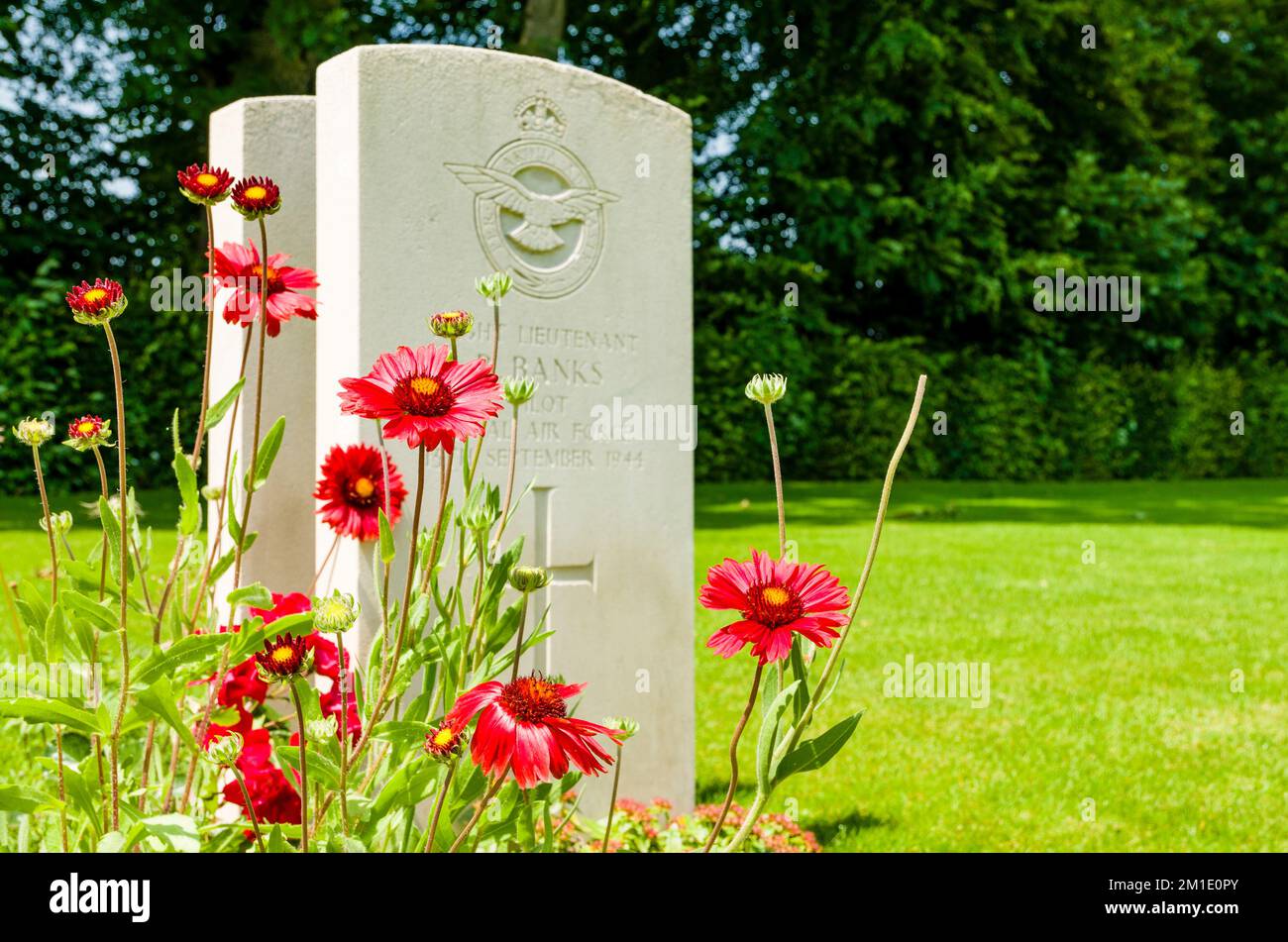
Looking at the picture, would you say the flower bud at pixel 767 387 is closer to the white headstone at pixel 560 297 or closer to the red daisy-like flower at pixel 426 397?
the red daisy-like flower at pixel 426 397

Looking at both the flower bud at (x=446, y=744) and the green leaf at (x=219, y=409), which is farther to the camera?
the green leaf at (x=219, y=409)

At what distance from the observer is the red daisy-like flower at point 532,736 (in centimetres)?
109

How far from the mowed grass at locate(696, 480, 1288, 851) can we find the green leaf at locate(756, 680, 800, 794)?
210 cm

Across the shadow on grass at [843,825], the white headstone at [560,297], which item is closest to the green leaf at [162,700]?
the white headstone at [560,297]

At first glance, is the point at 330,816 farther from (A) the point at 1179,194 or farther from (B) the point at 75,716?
(A) the point at 1179,194

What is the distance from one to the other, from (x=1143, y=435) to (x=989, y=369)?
2.78 metres

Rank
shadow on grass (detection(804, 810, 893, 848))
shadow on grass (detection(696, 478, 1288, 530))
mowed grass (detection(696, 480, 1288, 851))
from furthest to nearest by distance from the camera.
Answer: shadow on grass (detection(696, 478, 1288, 530))
mowed grass (detection(696, 480, 1288, 851))
shadow on grass (detection(804, 810, 893, 848))

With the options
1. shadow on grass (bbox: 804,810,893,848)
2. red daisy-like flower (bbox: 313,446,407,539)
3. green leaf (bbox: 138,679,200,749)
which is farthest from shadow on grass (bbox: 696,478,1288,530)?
green leaf (bbox: 138,679,200,749)

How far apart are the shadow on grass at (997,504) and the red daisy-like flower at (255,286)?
6485 millimetres

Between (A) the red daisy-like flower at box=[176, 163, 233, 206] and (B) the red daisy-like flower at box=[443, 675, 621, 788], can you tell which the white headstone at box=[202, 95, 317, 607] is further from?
(B) the red daisy-like flower at box=[443, 675, 621, 788]

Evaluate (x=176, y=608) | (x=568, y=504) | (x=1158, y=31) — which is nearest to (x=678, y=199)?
(x=568, y=504)

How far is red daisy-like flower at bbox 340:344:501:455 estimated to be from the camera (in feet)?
3.67

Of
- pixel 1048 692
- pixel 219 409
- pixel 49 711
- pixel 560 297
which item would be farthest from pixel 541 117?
pixel 1048 692

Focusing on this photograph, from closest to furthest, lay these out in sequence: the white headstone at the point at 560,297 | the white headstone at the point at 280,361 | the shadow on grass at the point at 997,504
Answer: the white headstone at the point at 560,297
the white headstone at the point at 280,361
the shadow on grass at the point at 997,504
